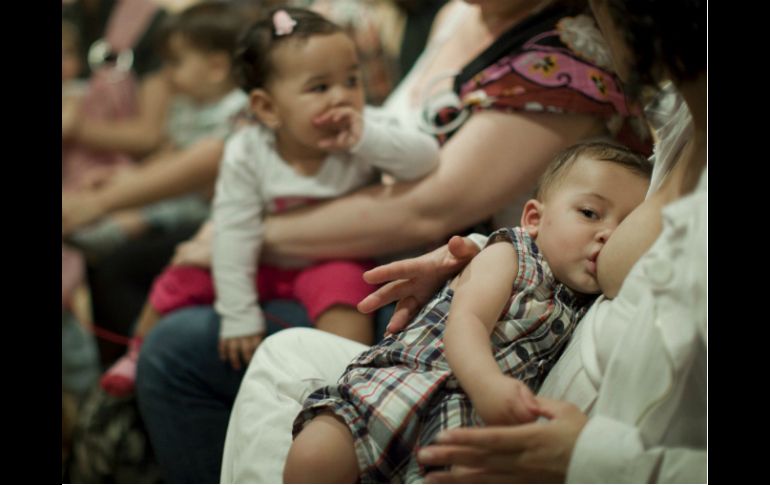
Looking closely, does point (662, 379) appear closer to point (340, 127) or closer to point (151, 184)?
point (340, 127)

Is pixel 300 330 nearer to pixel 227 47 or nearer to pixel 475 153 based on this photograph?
pixel 475 153

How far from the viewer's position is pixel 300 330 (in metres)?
0.67

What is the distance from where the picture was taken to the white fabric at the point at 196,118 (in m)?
1.38

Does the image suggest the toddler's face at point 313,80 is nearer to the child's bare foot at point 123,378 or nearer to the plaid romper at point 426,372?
the plaid romper at point 426,372

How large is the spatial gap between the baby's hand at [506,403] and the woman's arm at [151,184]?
925 mm

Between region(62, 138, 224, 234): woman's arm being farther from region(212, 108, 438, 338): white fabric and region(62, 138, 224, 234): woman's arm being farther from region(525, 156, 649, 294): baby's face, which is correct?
region(525, 156, 649, 294): baby's face

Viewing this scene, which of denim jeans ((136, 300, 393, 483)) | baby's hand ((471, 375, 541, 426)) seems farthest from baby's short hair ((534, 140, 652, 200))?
denim jeans ((136, 300, 393, 483))

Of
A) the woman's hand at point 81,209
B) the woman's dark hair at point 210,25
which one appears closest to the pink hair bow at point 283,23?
the woman's dark hair at point 210,25

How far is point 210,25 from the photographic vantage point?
136 cm

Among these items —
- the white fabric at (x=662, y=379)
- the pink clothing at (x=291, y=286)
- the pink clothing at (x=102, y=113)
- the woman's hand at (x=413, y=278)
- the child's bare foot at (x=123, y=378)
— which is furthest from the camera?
the pink clothing at (x=102, y=113)

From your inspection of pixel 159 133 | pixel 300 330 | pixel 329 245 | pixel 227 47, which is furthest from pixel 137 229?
pixel 300 330

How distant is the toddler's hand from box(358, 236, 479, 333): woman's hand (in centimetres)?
21

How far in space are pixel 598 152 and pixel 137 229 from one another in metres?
1.03

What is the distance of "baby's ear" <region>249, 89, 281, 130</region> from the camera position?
81 centimetres
